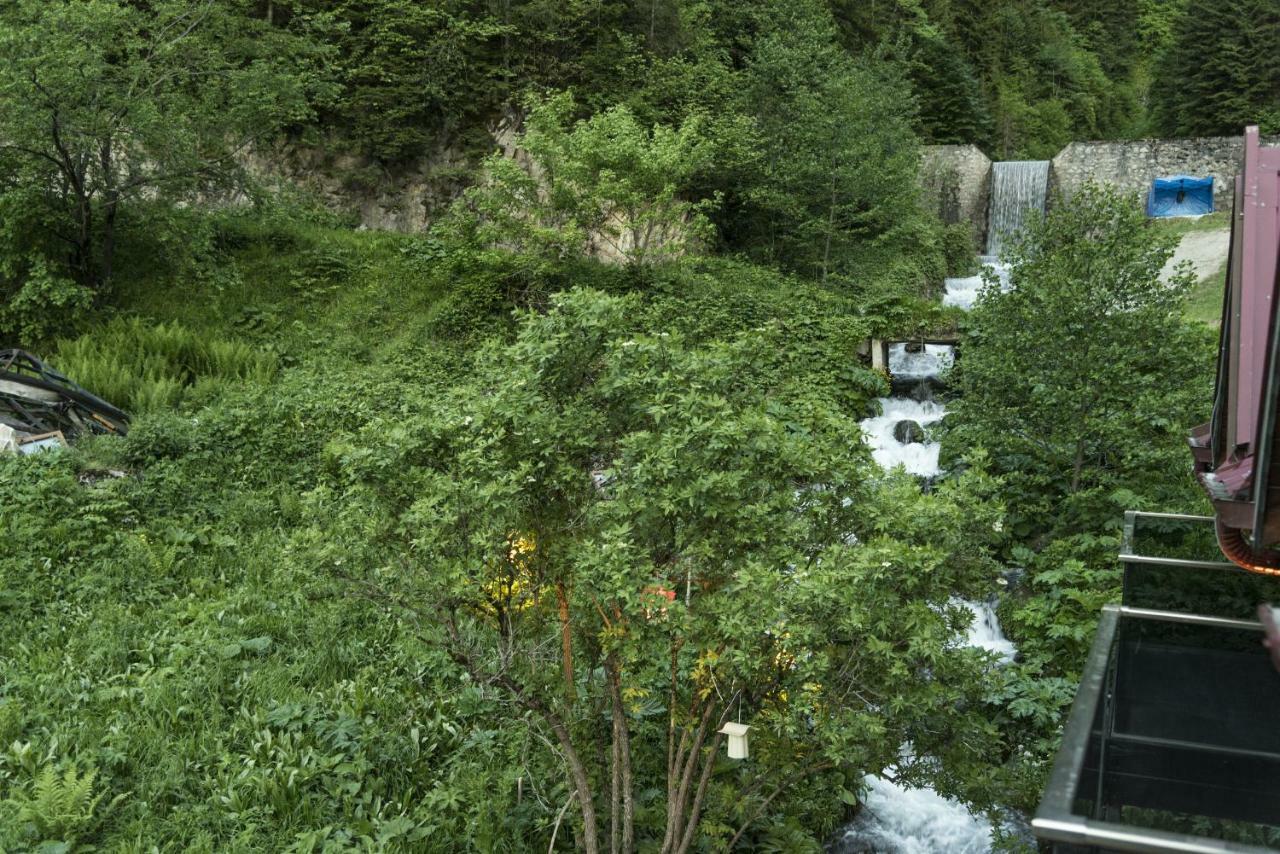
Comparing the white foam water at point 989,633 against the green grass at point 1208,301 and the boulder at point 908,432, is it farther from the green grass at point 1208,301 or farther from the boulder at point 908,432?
the green grass at point 1208,301

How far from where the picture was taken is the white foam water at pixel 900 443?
15.2 meters

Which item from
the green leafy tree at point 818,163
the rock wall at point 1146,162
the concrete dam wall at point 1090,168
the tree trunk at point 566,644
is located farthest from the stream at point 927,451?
the green leafy tree at point 818,163

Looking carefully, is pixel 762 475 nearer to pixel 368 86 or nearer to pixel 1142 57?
pixel 368 86

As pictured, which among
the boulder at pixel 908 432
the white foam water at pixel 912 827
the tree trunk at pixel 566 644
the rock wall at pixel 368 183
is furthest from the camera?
the rock wall at pixel 368 183

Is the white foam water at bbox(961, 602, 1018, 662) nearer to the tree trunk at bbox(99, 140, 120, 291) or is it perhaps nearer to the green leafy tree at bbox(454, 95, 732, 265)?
the green leafy tree at bbox(454, 95, 732, 265)

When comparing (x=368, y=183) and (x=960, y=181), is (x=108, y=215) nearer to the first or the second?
(x=368, y=183)

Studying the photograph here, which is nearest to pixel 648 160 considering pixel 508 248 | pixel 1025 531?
pixel 508 248

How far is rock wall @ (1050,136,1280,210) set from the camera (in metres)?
28.0

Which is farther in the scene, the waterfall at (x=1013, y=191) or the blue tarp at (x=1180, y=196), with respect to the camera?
the waterfall at (x=1013, y=191)

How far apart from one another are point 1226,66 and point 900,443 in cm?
2646

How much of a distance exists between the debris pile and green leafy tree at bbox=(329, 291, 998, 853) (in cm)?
780

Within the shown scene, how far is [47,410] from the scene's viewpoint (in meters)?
12.5

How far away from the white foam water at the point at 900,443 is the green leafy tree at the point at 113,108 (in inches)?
474

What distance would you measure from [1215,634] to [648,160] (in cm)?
1398
